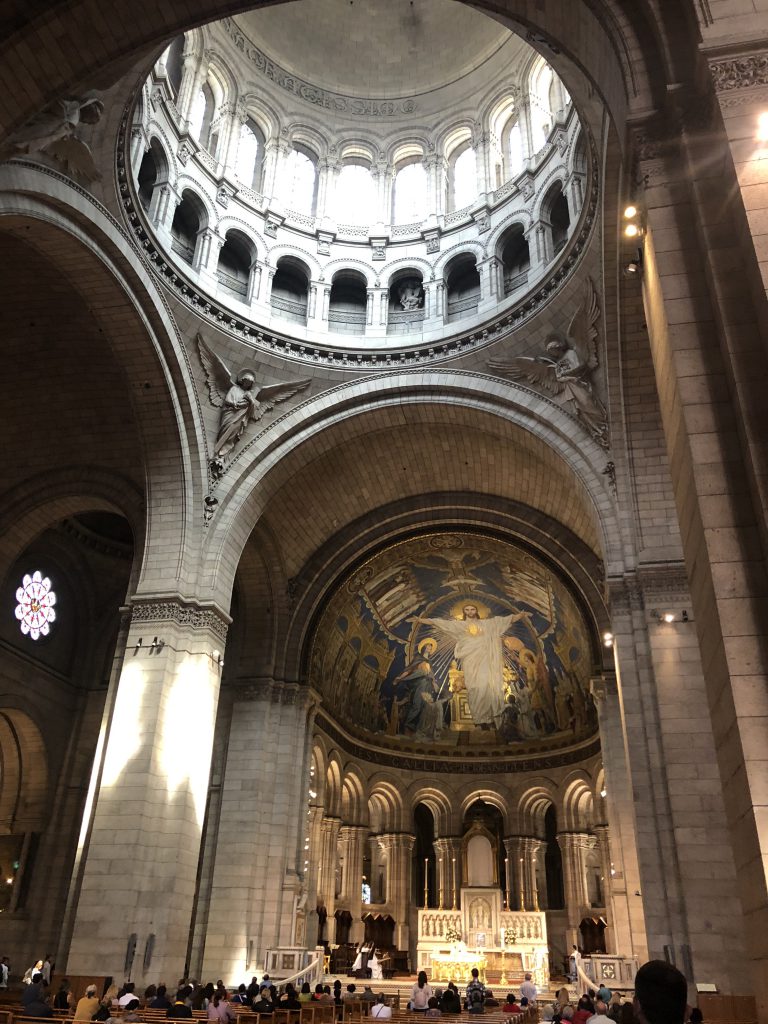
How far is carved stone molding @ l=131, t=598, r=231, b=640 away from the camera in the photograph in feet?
56.4

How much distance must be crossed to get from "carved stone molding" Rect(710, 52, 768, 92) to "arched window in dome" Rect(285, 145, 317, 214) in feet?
55.3

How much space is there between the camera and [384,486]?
24.1 meters

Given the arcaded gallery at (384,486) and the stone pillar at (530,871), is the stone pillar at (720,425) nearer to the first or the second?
the arcaded gallery at (384,486)

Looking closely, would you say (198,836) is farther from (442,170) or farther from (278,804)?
(442,170)

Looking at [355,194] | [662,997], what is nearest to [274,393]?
[355,194]

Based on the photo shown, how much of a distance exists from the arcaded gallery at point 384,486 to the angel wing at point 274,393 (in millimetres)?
136

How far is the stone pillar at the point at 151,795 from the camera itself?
48.1 feet

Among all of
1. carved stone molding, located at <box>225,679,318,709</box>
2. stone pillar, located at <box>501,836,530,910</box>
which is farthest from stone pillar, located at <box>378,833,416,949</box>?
carved stone molding, located at <box>225,679,318,709</box>

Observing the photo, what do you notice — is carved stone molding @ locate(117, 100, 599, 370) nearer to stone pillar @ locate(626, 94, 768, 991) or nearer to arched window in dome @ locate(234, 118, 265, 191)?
arched window in dome @ locate(234, 118, 265, 191)

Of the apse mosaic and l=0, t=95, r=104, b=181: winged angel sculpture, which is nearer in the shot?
l=0, t=95, r=104, b=181: winged angel sculpture

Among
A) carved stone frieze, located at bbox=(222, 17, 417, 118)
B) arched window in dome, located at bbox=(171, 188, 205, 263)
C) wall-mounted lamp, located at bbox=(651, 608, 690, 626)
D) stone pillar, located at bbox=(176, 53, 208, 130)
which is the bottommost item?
wall-mounted lamp, located at bbox=(651, 608, 690, 626)

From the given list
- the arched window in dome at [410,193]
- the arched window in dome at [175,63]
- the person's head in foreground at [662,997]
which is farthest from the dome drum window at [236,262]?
the person's head in foreground at [662,997]

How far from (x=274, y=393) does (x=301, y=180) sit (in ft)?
24.5

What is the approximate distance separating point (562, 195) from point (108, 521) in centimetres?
1575
